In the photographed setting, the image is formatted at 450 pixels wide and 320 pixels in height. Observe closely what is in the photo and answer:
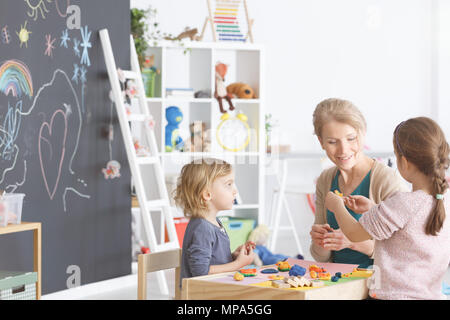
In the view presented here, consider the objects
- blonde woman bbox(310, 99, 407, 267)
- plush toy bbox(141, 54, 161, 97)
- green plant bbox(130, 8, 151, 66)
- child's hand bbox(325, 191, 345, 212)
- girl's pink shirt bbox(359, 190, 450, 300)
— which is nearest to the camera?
girl's pink shirt bbox(359, 190, 450, 300)

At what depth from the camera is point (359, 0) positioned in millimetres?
6750

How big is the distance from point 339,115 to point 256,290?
68 cm

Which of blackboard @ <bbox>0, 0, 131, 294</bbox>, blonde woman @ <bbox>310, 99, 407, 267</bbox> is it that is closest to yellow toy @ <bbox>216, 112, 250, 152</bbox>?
blackboard @ <bbox>0, 0, 131, 294</bbox>

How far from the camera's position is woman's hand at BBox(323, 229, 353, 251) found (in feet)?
6.03

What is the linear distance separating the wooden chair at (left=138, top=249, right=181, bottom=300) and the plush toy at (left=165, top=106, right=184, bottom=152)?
107 inches

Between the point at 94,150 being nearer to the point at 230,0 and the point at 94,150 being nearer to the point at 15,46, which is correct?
the point at 15,46

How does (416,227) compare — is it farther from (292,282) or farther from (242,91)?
(242,91)

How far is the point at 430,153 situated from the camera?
154 centimetres

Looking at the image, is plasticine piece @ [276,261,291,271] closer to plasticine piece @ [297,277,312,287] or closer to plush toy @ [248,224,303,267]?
plasticine piece @ [297,277,312,287]

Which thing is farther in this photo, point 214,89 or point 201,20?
point 201,20

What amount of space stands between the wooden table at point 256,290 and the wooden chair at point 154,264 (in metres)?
0.34
